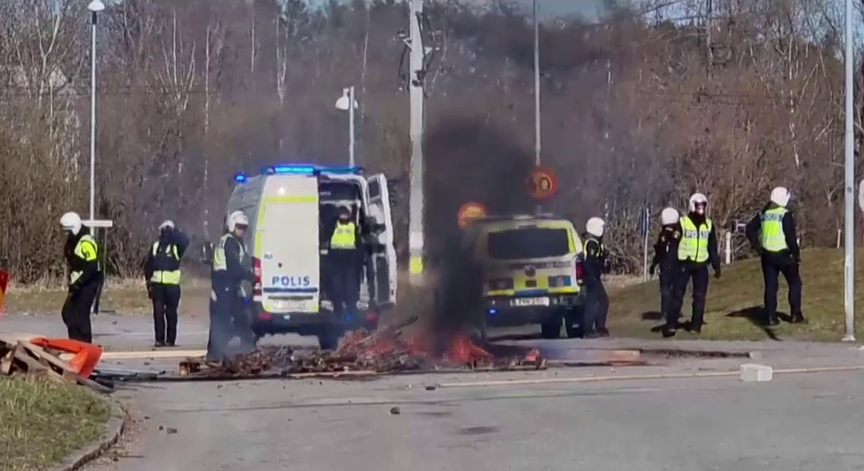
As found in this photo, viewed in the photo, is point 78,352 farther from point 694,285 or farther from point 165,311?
point 694,285

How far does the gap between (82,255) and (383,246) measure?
13.6ft

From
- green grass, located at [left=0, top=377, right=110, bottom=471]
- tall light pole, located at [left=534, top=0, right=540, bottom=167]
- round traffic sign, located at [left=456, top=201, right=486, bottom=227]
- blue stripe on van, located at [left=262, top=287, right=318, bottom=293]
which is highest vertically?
tall light pole, located at [left=534, top=0, right=540, bottom=167]

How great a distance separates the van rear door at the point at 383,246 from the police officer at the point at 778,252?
5.25 meters

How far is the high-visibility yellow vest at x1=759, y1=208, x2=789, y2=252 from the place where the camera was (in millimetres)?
20688

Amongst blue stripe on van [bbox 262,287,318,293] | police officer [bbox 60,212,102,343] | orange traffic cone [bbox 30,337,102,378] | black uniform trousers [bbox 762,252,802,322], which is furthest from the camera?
black uniform trousers [bbox 762,252,802,322]

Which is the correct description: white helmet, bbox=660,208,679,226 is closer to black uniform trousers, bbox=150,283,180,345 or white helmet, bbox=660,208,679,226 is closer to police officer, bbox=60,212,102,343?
black uniform trousers, bbox=150,283,180,345

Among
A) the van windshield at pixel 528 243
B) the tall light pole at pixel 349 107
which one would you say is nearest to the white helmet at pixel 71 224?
the van windshield at pixel 528 243

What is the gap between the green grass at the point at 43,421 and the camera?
915 cm

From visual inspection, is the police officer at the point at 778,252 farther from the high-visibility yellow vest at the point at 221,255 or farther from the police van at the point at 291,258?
the high-visibility yellow vest at the point at 221,255

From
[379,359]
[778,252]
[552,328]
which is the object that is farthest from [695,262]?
[379,359]

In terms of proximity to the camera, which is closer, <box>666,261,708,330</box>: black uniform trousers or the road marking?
the road marking

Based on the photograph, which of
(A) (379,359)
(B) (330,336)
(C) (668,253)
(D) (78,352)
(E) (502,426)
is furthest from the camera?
(C) (668,253)

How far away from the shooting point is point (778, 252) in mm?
20672

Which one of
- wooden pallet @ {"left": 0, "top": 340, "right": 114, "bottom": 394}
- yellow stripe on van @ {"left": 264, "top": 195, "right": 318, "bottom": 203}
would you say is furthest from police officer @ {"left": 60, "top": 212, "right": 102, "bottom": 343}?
wooden pallet @ {"left": 0, "top": 340, "right": 114, "bottom": 394}
